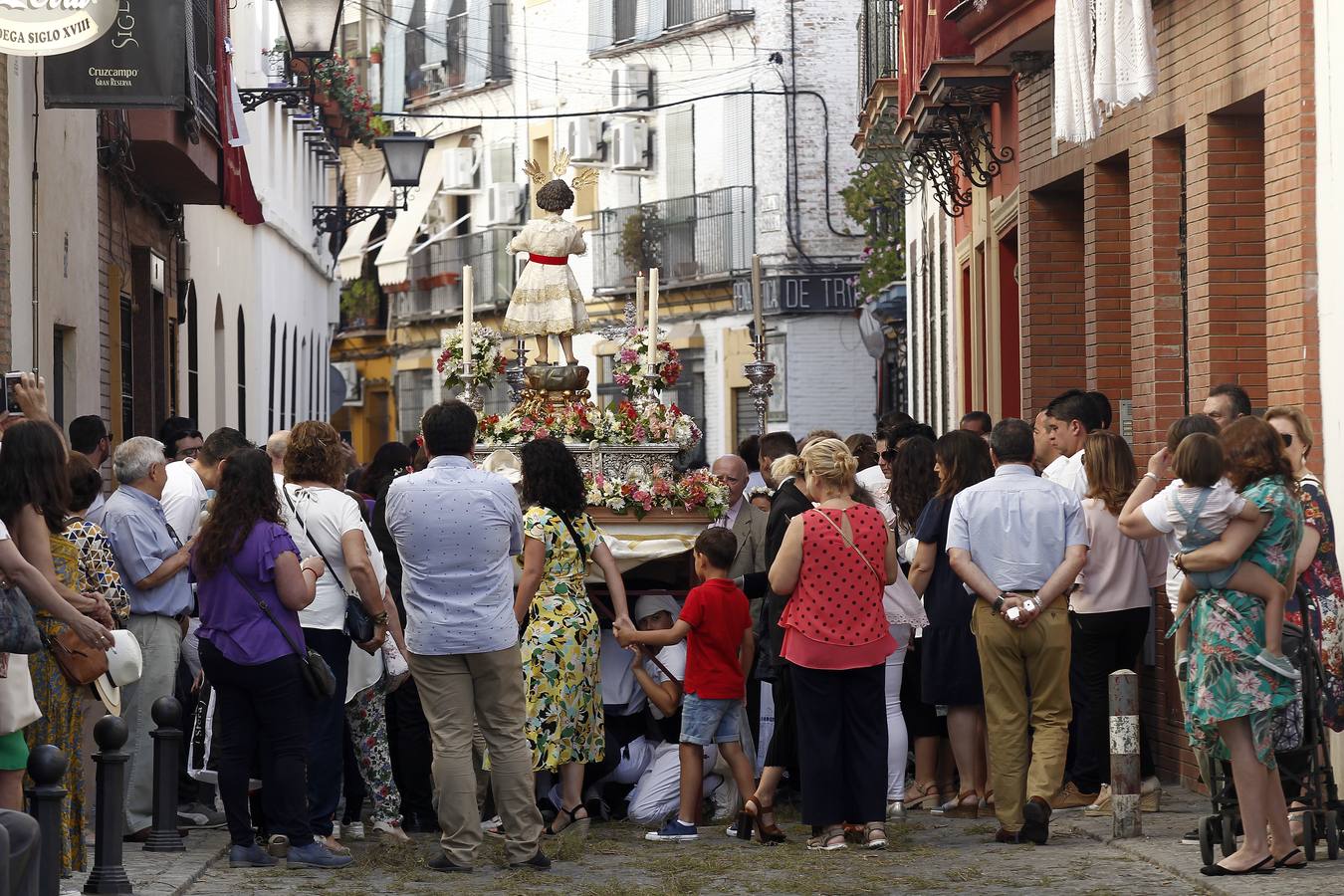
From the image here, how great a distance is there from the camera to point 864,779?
991cm

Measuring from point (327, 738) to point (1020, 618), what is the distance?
3.06m

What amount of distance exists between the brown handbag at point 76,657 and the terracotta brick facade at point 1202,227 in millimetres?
5495

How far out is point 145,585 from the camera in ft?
32.9

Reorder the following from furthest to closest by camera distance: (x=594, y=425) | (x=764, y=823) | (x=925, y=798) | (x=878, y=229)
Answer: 1. (x=878, y=229)
2. (x=594, y=425)
3. (x=925, y=798)
4. (x=764, y=823)

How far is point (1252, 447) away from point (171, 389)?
14.6m

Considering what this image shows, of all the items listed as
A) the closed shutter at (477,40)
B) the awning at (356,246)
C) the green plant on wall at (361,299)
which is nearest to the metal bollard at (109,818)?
the awning at (356,246)

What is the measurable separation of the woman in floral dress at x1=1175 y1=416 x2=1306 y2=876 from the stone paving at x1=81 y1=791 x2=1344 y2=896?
0.72ft

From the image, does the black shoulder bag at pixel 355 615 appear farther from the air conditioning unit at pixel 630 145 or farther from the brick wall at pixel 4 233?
the air conditioning unit at pixel 630 145

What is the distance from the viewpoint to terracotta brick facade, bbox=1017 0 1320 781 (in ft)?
34.8

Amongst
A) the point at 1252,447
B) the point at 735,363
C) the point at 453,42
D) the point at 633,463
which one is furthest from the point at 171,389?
the point at 453,42

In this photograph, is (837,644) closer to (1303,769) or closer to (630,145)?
(1303,769)

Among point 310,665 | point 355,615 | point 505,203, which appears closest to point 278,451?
point 355,615

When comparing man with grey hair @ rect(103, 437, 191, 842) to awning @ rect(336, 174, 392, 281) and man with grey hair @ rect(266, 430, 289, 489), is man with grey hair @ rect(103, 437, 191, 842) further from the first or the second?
awning @ rect(336, 174, 392, 281)

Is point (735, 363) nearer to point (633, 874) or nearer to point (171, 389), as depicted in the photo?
point (171, 389)
